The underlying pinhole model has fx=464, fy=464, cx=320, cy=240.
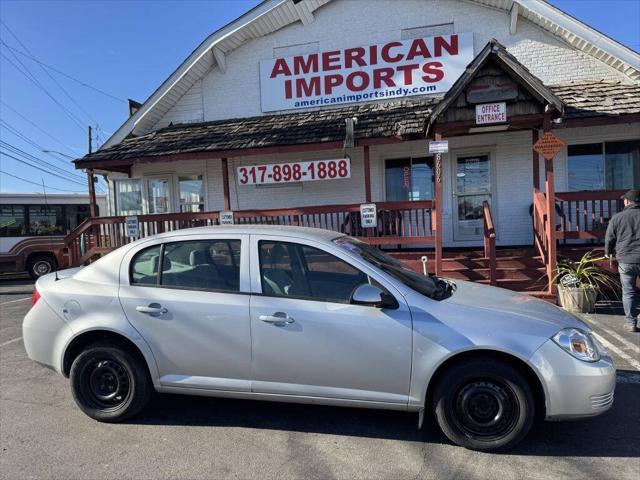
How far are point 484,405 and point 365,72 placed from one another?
9350 mm

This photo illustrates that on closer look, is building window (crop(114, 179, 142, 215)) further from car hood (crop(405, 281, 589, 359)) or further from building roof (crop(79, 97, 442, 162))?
car hood (crop(405, 281, 589, 359))

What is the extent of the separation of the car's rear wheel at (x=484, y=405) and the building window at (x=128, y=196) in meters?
11.7

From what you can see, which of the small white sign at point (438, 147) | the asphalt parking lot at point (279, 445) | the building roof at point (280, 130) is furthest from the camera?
the building roof at point (280, 130)

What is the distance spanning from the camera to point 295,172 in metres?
10.7

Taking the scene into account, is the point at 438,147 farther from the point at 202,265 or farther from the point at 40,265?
the point at 40,265

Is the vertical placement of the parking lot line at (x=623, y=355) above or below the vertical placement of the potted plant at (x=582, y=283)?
below

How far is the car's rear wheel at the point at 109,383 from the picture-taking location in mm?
3799

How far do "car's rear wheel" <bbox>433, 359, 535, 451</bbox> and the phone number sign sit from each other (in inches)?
295

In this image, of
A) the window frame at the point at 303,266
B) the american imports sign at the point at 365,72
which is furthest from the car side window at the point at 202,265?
the american imports sign at the point at 365,72

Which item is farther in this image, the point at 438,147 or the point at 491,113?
the point at 438,147

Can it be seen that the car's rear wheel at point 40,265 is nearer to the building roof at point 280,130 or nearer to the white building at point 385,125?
the white building at point 385,125

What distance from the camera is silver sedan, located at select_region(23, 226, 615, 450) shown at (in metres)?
3.21

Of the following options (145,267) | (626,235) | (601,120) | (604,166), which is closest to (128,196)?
(145,267)

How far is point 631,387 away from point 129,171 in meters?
12.3
